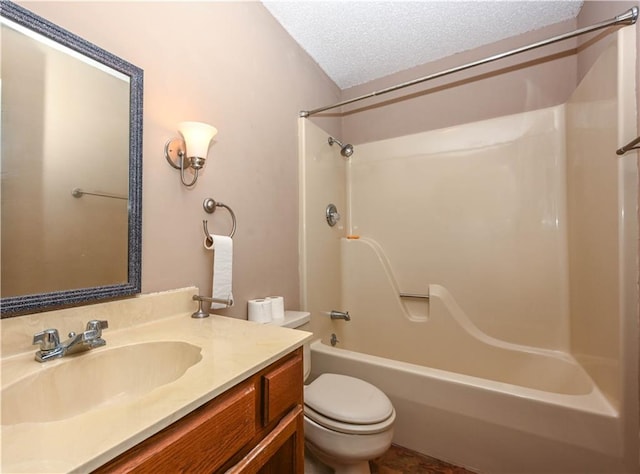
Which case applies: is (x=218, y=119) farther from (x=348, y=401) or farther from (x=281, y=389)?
(x=348, y=401)

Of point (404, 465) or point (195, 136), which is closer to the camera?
point (195, 136)

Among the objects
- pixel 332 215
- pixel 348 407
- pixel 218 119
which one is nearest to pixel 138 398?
pixel 348 407

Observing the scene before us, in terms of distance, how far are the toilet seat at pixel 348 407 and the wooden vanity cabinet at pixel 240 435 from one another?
353 millimetres

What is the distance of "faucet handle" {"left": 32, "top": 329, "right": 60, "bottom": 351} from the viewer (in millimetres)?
660

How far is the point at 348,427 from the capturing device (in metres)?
1.11

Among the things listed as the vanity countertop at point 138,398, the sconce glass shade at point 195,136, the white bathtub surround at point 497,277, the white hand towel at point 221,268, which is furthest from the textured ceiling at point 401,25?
the vanity countertop at point 138,398

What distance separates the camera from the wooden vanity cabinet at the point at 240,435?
1.50ft

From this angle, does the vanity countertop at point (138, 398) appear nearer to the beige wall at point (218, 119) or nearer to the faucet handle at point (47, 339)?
the faucet handle at point (47, 339)

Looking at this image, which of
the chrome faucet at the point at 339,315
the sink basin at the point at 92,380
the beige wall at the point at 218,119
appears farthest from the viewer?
the chrome faucet at the point at 339,315

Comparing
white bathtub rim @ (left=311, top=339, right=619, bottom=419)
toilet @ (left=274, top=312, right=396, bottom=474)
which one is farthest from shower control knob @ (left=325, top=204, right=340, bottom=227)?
toilet @ (left=274, top=312, right=396, bottom=474)

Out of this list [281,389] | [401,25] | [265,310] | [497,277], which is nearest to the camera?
[281,389]

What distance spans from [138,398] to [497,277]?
205 cm

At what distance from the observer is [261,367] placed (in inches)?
26.5

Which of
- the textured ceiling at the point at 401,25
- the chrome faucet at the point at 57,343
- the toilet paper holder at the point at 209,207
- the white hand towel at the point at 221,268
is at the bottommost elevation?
the chrome faucet at the point at 57,343
